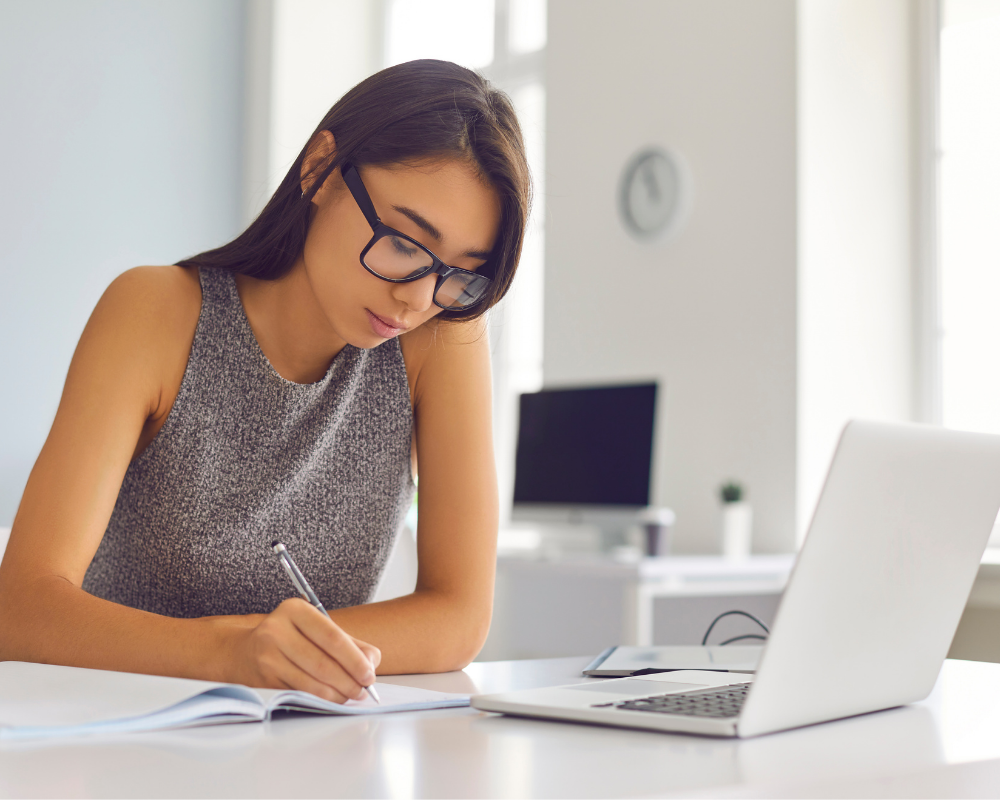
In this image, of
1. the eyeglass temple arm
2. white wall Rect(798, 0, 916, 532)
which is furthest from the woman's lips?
white wall Rect(798, 0, 916, 532)

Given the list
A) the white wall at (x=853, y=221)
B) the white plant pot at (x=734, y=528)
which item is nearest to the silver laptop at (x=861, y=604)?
the white plant pot at (x=734, y=528)

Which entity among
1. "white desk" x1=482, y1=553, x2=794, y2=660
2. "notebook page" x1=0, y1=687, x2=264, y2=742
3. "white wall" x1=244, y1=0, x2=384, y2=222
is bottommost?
"white desk" x1=482, y1=553, x2=794, y2=660

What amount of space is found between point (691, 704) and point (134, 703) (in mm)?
361

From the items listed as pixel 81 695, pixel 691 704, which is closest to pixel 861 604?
pixel 691 704

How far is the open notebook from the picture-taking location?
0.59 m

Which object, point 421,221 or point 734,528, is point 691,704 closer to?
point 421,221

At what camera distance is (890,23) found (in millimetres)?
3348

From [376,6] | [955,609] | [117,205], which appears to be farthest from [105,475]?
[376,6]

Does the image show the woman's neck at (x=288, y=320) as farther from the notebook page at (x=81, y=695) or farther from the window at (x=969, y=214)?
the window at (x=969, y=214)

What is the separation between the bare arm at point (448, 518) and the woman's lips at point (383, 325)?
0.58ft

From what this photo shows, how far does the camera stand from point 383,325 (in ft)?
3.81

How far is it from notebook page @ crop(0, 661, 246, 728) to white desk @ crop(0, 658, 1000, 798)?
3 cm

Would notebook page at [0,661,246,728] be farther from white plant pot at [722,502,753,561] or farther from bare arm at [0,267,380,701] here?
white plant pot at [722,502,753,561]

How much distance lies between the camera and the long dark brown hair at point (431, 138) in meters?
1.10
